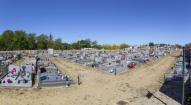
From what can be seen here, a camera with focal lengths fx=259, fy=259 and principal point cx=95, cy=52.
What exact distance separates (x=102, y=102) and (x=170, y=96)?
6.64m

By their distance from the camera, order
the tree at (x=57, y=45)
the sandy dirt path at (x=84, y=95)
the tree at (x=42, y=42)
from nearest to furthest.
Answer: the sandy dirt path at (x=84, y=95)
the tree at (x=42, y=42)
the tree at (x=57, y=45)

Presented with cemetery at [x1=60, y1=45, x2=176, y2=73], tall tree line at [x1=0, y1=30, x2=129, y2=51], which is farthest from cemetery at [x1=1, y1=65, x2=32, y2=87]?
tall tree line at [x1=0, y1=30, x2=129, y2=51]

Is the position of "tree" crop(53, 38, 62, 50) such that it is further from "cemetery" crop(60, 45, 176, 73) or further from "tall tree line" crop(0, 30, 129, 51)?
"cemetery" crop(60, 45, 176, 73)

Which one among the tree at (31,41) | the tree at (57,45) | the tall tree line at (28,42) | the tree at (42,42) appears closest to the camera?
the tall tree line at (28,42)

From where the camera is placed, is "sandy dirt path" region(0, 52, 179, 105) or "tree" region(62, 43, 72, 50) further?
"tree" region(62, 43, 72, 50)

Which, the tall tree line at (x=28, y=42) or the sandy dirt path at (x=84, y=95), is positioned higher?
the tall tree line at (x=28, y=42)

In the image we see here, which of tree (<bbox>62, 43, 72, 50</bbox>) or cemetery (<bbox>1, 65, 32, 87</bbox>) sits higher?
tree (<bbox>62, 43, 72, 50</bbox>)

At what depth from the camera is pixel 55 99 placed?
2452 cm

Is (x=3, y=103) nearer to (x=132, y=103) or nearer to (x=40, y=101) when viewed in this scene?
(x=40, y=101)

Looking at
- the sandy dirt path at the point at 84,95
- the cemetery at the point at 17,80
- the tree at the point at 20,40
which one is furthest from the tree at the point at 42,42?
the sandy dirt path at the point at 84,95

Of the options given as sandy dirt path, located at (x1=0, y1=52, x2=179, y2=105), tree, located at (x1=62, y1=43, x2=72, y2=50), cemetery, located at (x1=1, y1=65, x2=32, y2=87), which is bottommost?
sandy dirt path, located at (x1=0, y1=52, x2=179, y2=105)

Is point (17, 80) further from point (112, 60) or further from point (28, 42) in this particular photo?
point (28, 42)

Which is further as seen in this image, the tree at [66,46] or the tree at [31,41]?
the tree at [66,46]

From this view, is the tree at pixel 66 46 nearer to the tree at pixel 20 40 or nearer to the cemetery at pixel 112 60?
the tree at pixel 20 40
